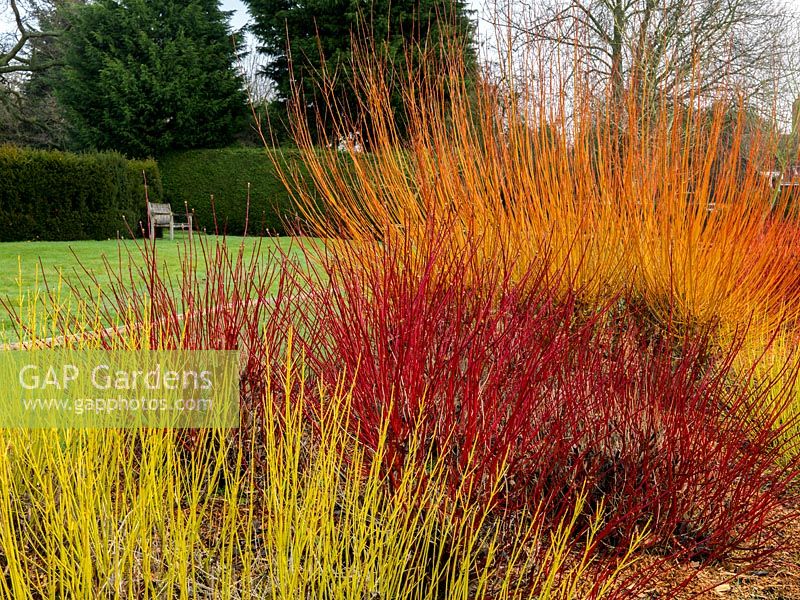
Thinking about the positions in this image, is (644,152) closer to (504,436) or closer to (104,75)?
(504,436)

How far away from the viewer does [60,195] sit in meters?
10.3

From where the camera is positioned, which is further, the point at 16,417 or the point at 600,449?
the point at 600,449

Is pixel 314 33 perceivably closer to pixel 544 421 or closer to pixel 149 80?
pixel 149 80

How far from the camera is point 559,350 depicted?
6.83ft

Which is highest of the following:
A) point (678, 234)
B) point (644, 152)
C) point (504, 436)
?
point (644, 152)

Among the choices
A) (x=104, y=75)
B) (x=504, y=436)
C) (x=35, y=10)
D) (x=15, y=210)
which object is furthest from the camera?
(x=35, y=10)

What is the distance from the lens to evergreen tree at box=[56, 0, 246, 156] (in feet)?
48.2

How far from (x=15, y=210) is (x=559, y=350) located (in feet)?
34.1

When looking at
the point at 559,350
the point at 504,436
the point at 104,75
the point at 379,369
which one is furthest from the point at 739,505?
the point at 104,75

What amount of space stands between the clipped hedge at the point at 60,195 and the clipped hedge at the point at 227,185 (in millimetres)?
3042

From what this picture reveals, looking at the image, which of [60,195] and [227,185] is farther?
[227,185]

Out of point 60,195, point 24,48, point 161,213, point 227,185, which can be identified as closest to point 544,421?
point 60,195

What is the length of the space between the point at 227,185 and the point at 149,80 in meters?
3.24

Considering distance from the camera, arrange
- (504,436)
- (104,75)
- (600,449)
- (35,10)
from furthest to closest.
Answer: (35,10) < (104,75) < (600,449) < (504,436)
